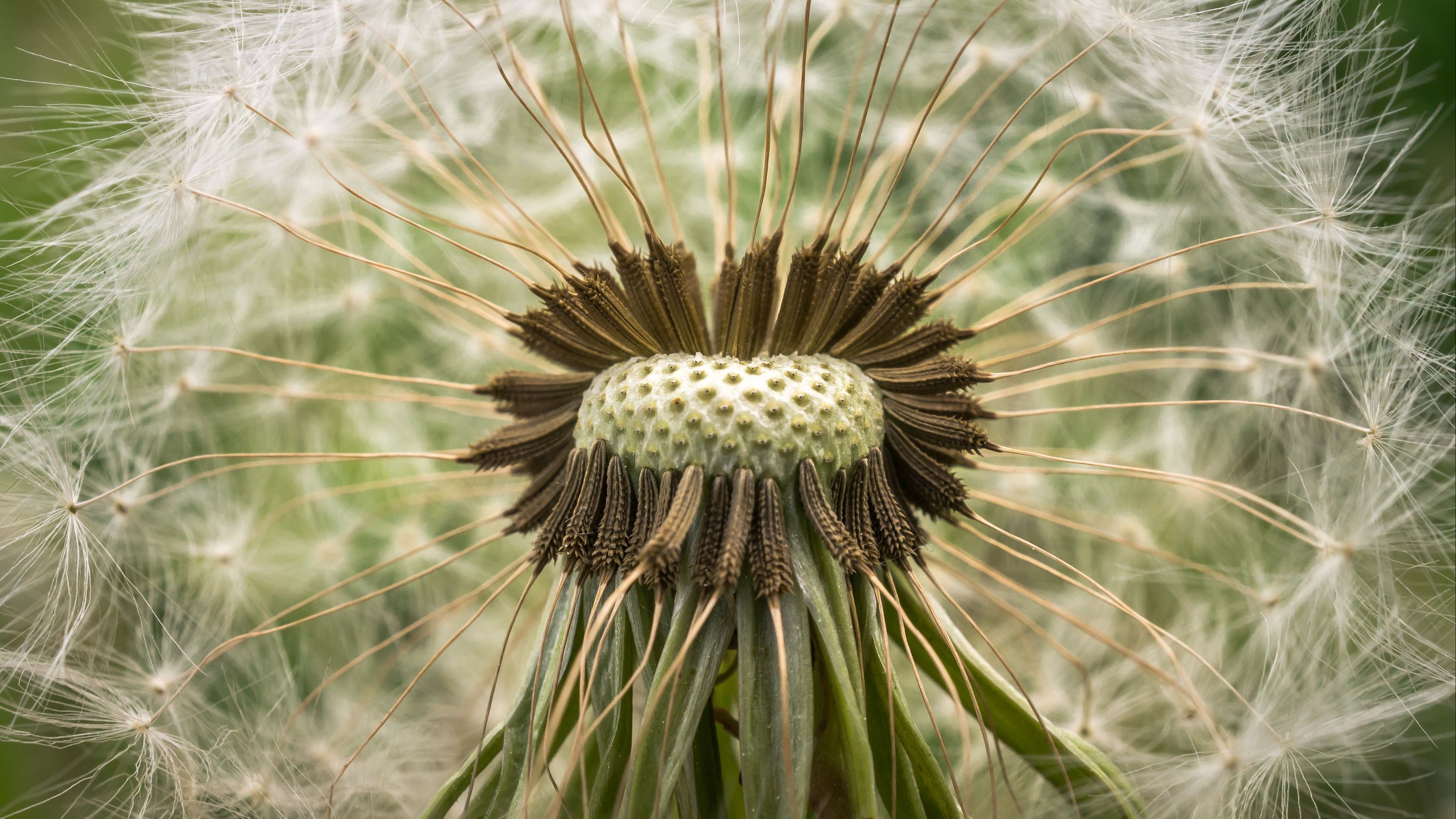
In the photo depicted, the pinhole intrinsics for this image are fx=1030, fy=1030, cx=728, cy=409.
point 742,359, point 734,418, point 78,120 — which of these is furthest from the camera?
point 78,120

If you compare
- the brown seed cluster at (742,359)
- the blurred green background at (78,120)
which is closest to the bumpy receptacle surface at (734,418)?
the brown seed cluster at (742,359)

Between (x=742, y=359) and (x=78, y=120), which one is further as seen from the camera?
(x=78, y=120)

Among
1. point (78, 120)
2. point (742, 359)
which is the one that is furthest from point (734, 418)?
point (78, 120)

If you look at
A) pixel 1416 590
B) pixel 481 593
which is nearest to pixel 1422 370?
pixel 1416 590

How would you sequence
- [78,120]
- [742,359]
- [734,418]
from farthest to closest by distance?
[78,120], [742,359], [734,418]

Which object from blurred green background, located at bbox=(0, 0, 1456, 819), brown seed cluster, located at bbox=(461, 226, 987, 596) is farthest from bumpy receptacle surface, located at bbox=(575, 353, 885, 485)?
blurred green background, located at bbox=(0, 0, 1456, 819)

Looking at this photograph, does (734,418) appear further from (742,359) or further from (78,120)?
(78,120)

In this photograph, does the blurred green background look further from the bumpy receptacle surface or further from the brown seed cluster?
the bumpy receptacle surface
